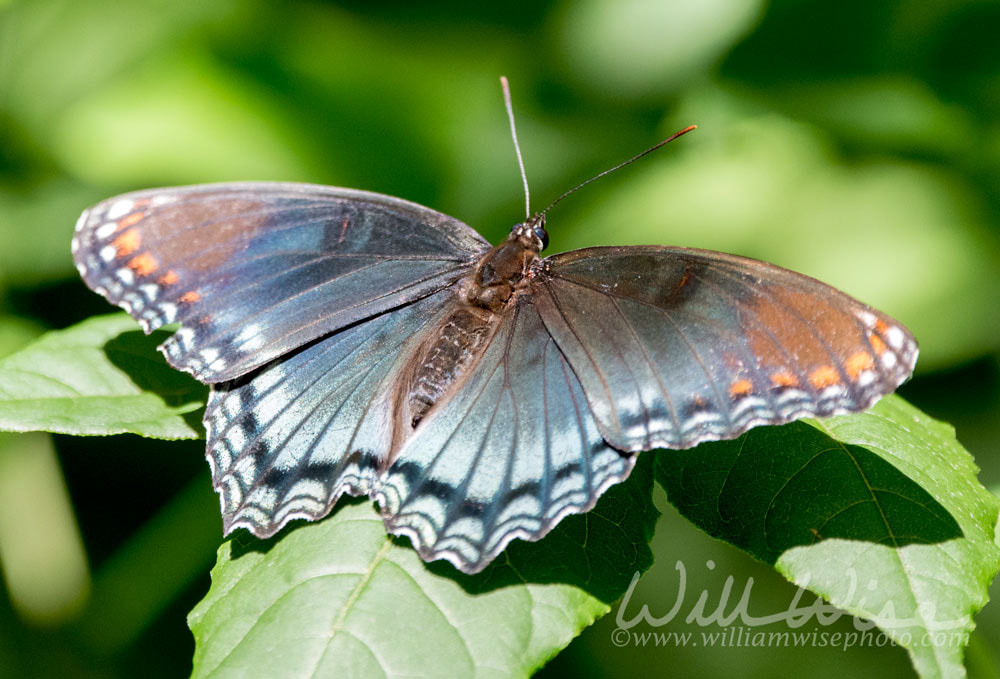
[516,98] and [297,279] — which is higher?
[516,98]

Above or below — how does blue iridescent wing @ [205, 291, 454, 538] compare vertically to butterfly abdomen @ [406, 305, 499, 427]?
below

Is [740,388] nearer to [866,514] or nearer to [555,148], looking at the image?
[866,514]

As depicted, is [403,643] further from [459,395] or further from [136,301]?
[136,301]

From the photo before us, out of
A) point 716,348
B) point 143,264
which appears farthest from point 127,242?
point 716,348

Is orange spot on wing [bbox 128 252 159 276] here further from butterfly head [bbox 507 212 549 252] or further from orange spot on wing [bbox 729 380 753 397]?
orange spot on wing [bbox 729 380 753 397]

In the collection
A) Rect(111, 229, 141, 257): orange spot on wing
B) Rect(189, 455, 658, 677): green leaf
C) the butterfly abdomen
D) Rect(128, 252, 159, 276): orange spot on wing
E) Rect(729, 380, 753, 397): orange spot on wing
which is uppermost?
Rect(111, 229, 141, 257): orange spot on wing

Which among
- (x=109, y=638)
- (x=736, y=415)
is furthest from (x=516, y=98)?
(x=109, y=638)

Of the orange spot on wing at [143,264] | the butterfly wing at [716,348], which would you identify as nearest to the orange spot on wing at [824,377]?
the butterfly wing at [716,348]

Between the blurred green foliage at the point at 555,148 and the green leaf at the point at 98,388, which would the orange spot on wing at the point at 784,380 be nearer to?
the green leaf at the point at 98,388

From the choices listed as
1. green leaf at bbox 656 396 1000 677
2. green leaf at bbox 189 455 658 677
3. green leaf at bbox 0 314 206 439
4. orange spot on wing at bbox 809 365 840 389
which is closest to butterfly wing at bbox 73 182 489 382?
green leaf at bbox 0 314 206 439
